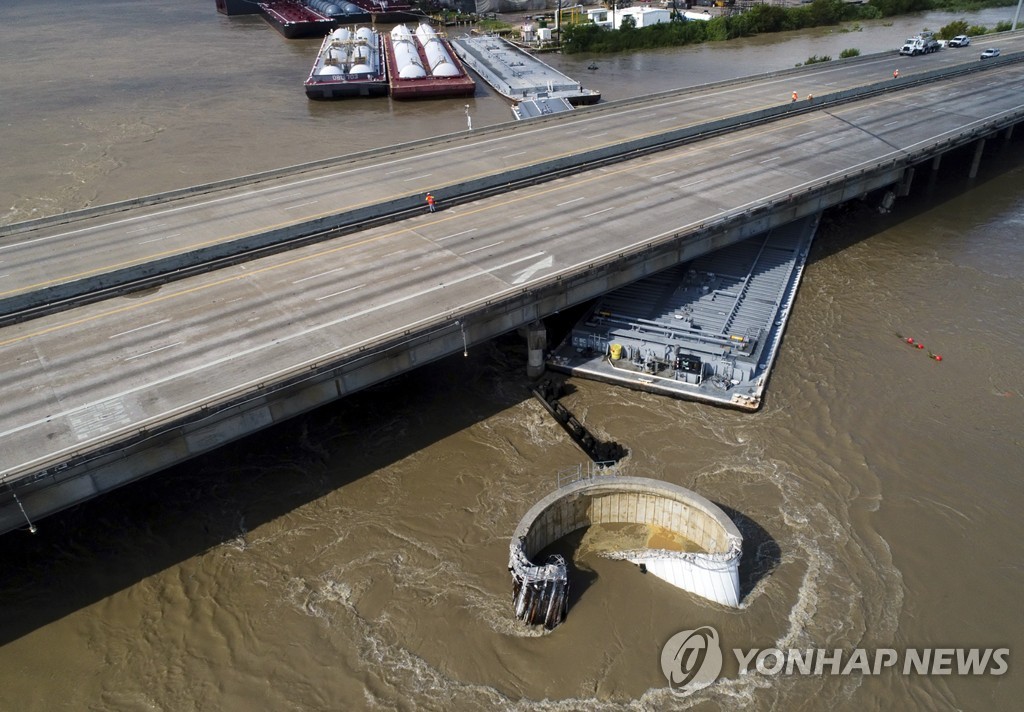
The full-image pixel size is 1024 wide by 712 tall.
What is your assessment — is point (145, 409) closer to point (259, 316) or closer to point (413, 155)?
point (259, 316)

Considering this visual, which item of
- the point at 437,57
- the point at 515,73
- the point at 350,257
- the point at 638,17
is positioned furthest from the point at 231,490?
the point at 638,17

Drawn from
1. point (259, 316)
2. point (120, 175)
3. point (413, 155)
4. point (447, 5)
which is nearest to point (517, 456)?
point (259, 316)

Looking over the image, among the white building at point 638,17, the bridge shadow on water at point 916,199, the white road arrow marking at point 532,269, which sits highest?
the white building at point 638,17

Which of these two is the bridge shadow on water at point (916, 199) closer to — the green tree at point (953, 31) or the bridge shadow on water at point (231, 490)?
the bridge shadow on water at point (231, 490)

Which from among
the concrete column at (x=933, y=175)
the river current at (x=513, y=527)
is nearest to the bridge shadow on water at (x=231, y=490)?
the river current at (x=513, y=527)

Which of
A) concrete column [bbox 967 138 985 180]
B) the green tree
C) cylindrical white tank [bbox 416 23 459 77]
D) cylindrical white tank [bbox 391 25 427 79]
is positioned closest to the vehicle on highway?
the green tree

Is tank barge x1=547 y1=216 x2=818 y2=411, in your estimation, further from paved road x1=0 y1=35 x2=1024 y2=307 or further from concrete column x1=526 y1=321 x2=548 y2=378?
paved road x1=0 y1=35 x2=1024 y2=307
